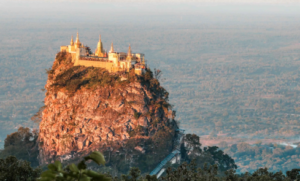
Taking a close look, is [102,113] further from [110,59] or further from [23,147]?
[23,147]

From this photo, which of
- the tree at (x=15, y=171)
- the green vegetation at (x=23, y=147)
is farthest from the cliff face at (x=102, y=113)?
the tree at (x=15, y=171)

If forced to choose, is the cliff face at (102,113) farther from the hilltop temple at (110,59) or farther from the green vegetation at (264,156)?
the green vegetation at (264,156)

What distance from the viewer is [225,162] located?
64.8 m

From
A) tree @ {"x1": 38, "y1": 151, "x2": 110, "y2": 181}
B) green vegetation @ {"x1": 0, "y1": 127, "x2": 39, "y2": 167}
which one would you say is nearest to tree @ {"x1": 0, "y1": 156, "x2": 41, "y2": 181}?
tree @ {"x1": 38, "y1": 151, "x2": 110, "y2": 181}

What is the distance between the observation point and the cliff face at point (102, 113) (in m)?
59.5

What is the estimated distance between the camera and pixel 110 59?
61.5 metres

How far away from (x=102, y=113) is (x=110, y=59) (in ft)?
21.6

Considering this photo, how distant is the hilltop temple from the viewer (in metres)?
60.3

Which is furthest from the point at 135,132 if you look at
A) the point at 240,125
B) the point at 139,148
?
the point at 240,125

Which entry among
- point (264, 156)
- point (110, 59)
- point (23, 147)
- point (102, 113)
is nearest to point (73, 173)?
point (102, 113)

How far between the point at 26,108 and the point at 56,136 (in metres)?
111

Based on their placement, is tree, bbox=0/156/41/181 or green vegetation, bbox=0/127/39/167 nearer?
tree, bbox=0/156/41/181

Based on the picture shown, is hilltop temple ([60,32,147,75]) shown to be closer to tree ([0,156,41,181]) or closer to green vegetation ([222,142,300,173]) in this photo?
tree ([0,156,41,181])

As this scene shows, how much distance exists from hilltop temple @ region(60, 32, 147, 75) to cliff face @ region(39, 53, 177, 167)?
82 cm
